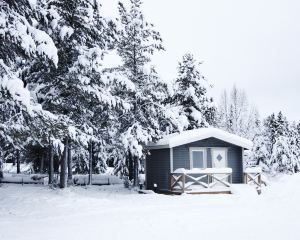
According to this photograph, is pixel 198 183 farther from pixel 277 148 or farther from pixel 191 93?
pixel 277 148

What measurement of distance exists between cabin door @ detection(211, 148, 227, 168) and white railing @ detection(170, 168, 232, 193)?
135cm

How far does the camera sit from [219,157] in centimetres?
2491

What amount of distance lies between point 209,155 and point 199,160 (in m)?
0.76

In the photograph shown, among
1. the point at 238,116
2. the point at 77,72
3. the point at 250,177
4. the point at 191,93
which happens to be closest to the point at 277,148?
the point at 191,93

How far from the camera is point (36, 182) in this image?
3397 cm

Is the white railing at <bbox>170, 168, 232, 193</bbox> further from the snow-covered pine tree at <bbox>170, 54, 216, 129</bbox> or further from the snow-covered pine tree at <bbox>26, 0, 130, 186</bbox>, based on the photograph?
the snow-covered pine tree at <bbox>170, 54, 216, 129</bbox>

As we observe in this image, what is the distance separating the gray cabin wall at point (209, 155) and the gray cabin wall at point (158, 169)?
0.64 m

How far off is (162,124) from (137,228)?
18599 millimetres

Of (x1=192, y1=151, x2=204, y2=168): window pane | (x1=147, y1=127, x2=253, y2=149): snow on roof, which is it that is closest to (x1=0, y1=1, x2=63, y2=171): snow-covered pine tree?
(x1=147, y1=127, x2=253, y2=149): snow on roof

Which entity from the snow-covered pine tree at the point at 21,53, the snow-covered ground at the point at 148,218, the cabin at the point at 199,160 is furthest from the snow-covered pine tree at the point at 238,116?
the snow-covered pine tree at the point at 21,53

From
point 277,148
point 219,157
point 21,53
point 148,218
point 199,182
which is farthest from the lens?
point 277,148

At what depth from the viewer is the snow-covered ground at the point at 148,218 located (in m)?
10.2

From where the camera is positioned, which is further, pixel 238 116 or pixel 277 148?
pixel 238 116

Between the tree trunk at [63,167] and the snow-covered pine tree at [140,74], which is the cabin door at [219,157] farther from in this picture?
the tree trunk at [63,167]
